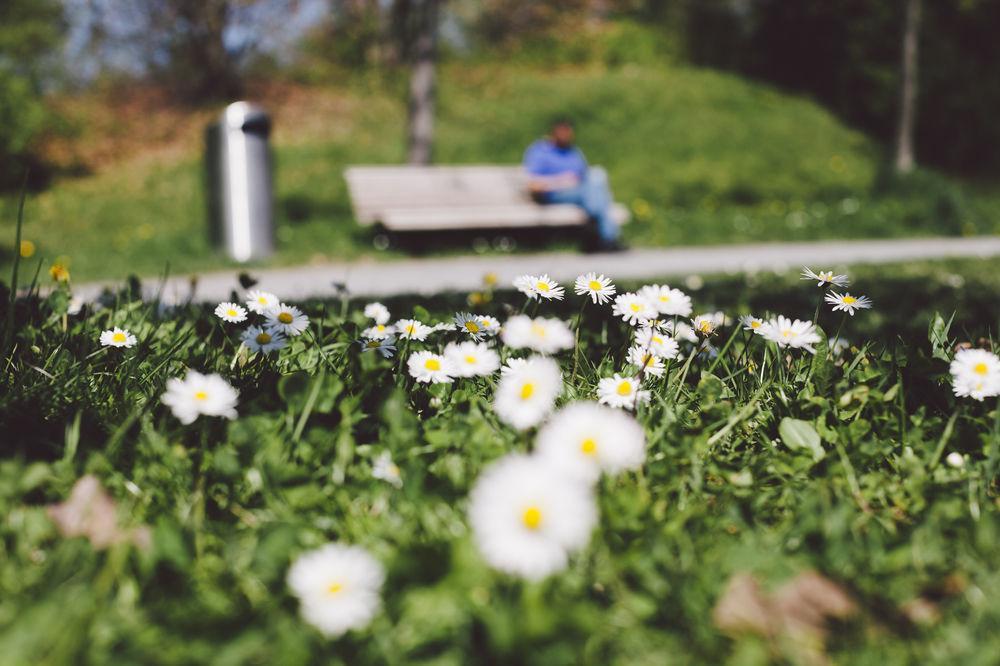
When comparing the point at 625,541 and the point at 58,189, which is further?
the point at 58,189

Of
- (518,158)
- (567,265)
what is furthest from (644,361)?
(518,158)

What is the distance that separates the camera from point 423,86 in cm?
902

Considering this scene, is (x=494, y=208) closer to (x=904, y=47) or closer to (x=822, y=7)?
(x=904, y=47)

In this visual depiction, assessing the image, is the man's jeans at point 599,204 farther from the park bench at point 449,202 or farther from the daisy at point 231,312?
the daisy at point 231,312

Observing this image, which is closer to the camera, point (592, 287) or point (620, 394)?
point (620, 394)

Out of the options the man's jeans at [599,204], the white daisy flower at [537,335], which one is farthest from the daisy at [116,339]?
the man's jeans at [599,204]

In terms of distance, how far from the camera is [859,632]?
1056mm

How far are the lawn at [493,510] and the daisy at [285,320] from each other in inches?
3.7

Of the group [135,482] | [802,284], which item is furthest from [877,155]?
[135,482]

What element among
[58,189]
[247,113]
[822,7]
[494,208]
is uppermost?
[822,7]

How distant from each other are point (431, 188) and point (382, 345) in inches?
263

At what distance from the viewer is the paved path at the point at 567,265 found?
5.48m

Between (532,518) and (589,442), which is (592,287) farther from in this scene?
(532,518)

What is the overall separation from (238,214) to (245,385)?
5.46 metres
